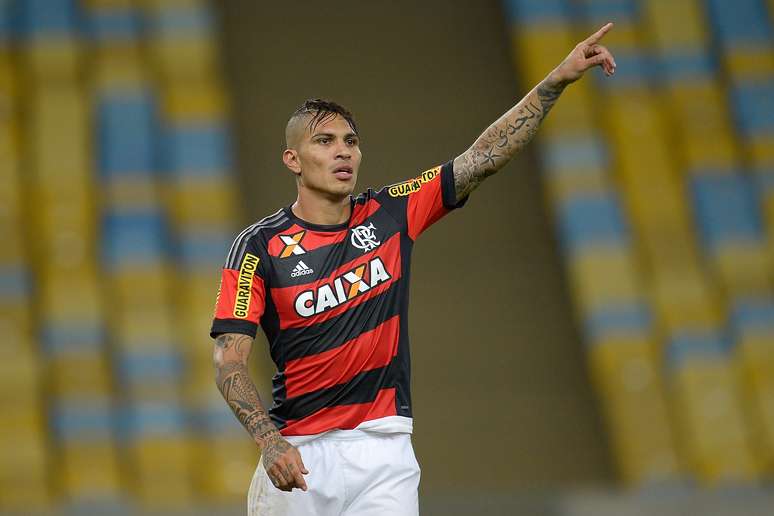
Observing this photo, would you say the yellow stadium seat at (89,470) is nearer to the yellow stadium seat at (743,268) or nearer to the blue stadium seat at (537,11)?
the yellow stadium seat at (743,268)

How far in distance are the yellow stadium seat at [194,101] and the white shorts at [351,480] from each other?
27.5 ft

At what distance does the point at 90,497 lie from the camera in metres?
8.81

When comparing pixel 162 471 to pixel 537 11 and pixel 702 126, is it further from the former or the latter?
pixel 537 11

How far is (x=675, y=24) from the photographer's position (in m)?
12.9

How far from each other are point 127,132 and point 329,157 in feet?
26.5

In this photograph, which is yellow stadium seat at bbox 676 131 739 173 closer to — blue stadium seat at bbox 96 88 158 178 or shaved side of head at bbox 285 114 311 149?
blue stadium seat at bbox 96 88 158 178

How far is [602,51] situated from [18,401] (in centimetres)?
658

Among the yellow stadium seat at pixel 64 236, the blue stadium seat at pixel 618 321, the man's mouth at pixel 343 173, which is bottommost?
the blue stadium seat at pixel 618 321

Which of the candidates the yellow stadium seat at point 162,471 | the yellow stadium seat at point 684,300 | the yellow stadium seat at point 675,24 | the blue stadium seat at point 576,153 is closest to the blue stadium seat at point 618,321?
the yellow stadium seat at point 684,300

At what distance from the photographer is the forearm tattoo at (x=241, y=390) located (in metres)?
3.79

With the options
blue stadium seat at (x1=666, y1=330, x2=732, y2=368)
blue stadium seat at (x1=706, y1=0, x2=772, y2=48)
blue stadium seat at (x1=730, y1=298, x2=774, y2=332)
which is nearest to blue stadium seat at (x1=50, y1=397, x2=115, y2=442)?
blue stadium seat at (x1=666, y1=330, x2=732, y2=368)

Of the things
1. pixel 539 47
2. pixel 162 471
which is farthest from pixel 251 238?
pixel 539 47

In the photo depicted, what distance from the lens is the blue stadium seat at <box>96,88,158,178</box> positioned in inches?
454

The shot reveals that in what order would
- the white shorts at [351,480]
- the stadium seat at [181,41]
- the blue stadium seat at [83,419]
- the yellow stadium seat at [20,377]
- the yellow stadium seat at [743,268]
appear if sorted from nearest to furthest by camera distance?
the white shorts at [351,480]
the blue stadium seat at [83,419]
the yellow stadium seat at [20,377]
the yellow stadium seat at [743,268]
the stadium seat at [181,41]
